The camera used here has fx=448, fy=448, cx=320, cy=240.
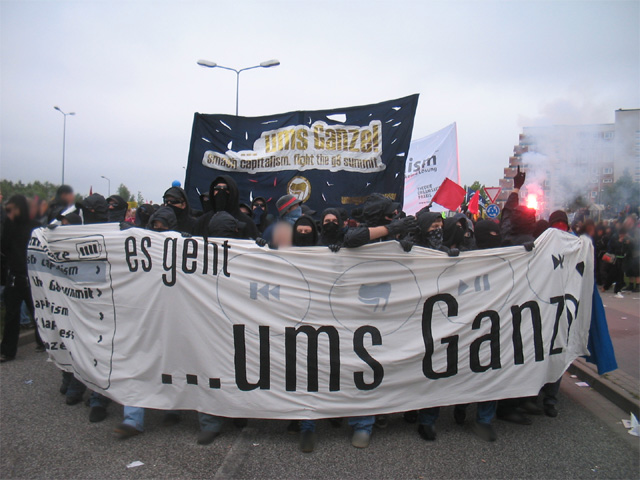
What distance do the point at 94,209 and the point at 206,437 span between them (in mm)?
3475

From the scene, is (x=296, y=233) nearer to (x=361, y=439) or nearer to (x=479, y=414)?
(x=361, y=439)

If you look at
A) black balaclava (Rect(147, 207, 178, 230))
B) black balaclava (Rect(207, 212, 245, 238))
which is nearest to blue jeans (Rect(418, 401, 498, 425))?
black balaclava (Rect(207, 212, 245, 238))

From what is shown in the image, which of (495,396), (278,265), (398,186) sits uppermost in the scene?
(398,186)

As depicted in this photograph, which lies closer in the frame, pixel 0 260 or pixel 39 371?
pixel 39 371

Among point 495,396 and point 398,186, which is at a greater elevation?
point 398,186

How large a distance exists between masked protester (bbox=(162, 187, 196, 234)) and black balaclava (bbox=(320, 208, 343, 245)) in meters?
1.42

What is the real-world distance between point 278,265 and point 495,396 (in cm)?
205

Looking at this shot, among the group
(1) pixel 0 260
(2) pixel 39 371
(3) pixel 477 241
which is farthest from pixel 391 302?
(1) pixel 0 260

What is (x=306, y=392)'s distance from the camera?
3.47m

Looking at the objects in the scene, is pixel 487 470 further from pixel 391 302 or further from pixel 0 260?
pixel 0 260

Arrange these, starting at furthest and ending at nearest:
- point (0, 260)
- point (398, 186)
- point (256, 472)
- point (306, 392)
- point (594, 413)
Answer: point (0, 260) → point (398, 186) → point (594, 413) → point (306, 392) → point (256, 472)

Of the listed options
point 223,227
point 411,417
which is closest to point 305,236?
point 223,227

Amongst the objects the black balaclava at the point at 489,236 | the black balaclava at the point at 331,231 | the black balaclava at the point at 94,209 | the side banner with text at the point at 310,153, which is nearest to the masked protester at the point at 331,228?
the black balaclava at the point at 331,231

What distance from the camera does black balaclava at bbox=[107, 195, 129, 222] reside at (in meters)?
6.35
